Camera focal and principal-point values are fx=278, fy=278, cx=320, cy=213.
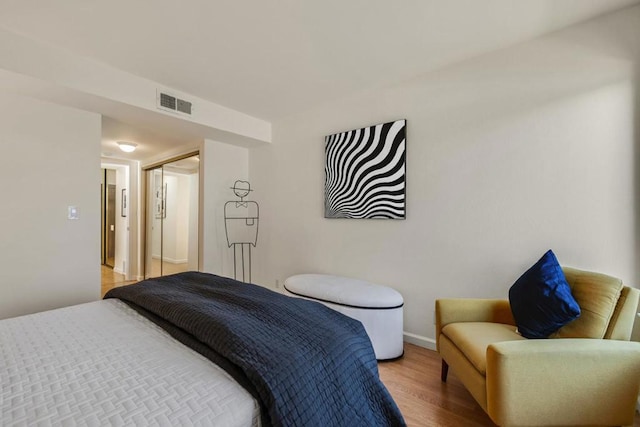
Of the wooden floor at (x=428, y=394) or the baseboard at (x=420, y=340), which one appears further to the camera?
the baseboard at (x=420, y=340)

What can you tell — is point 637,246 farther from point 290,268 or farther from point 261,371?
point 290,268

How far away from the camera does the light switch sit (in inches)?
101

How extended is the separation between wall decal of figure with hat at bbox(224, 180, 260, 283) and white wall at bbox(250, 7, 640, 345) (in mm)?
1489

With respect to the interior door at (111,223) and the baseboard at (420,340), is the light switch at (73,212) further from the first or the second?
the interior door at (111,223)

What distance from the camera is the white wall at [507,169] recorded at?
1795 mm

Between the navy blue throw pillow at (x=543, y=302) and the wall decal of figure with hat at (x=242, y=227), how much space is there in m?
3.17

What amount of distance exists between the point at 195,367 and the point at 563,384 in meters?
1.65

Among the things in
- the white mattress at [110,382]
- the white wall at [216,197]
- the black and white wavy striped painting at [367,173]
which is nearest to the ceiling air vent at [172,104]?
the white wall at [216,197]

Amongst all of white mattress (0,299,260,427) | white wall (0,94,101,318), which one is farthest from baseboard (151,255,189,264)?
white mattress (0,299,260,427)

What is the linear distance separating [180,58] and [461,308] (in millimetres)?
2887

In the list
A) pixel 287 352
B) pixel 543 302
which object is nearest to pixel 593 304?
pixel 543 302

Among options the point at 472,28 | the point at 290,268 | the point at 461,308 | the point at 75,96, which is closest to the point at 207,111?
the point at 75,96

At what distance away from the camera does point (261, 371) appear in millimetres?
954

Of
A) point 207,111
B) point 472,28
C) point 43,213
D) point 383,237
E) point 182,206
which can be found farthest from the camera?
point 182,206
